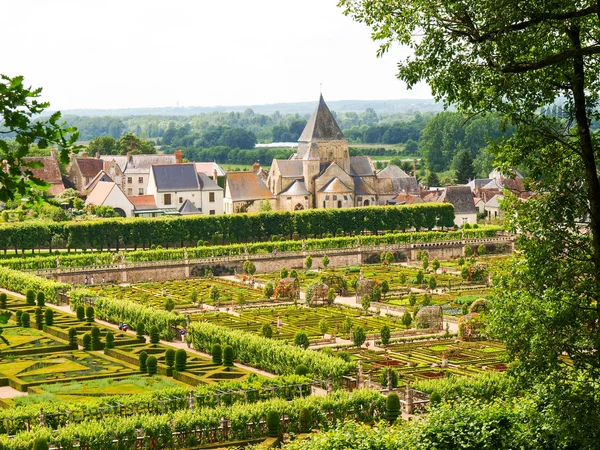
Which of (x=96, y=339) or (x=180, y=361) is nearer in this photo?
(x=180, y=361)

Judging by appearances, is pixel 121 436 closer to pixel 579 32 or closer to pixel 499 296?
pixel 499 296

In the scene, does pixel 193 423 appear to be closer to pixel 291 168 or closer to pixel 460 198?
pixel 291 168

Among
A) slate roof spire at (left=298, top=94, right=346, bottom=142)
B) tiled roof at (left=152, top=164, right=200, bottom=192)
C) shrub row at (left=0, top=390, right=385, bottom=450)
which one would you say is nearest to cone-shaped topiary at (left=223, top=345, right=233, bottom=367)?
shrub row at (left=0, top=390, right=385, bottom=450)

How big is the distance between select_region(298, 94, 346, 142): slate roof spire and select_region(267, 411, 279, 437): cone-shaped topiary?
70249 millimetres

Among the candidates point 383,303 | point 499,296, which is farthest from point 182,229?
point 499,296

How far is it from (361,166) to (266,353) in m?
61.1

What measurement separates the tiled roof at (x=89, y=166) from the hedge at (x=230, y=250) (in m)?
39.9

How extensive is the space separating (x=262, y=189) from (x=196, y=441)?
67121 mm

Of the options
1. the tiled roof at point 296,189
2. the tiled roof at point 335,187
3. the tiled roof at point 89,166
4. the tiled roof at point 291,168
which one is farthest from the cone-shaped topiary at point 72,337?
the tiled roof at point 89,166

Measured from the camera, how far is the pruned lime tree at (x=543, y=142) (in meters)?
19.4

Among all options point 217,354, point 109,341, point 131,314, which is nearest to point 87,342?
point 109,341

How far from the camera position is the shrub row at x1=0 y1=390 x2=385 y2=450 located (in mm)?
30422

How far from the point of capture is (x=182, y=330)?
50.9 m

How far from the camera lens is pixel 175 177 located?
9906 centimetres
